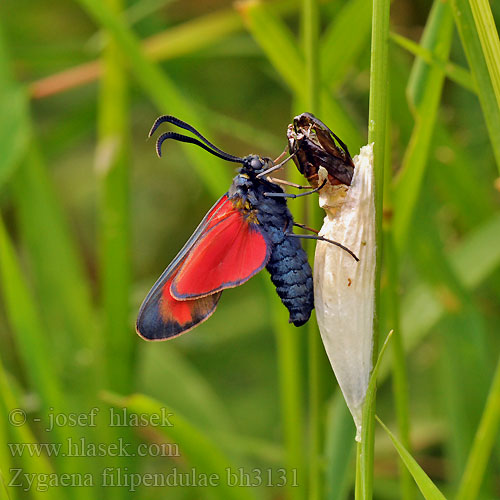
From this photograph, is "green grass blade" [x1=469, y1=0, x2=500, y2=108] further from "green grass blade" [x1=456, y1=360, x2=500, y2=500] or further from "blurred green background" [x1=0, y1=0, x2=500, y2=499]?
"green grass blade" [x1=456, y1=360, x2=500, y2=500]

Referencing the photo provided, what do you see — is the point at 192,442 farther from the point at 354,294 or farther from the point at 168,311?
the point at 354,294

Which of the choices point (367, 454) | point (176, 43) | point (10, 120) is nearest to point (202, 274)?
point (367, 454)

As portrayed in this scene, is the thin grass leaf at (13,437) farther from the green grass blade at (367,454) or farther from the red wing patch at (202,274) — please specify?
the green grass blade at (367,454)

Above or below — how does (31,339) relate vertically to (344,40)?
below

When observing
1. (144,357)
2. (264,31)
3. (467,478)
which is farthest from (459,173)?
(144,357)

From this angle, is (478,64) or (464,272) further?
(464,272)

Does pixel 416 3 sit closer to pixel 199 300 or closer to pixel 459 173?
pixel 459 173

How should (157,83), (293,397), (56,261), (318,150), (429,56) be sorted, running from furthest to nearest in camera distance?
(56,261), (157,83), (293,397), (429,56), (318,150)
